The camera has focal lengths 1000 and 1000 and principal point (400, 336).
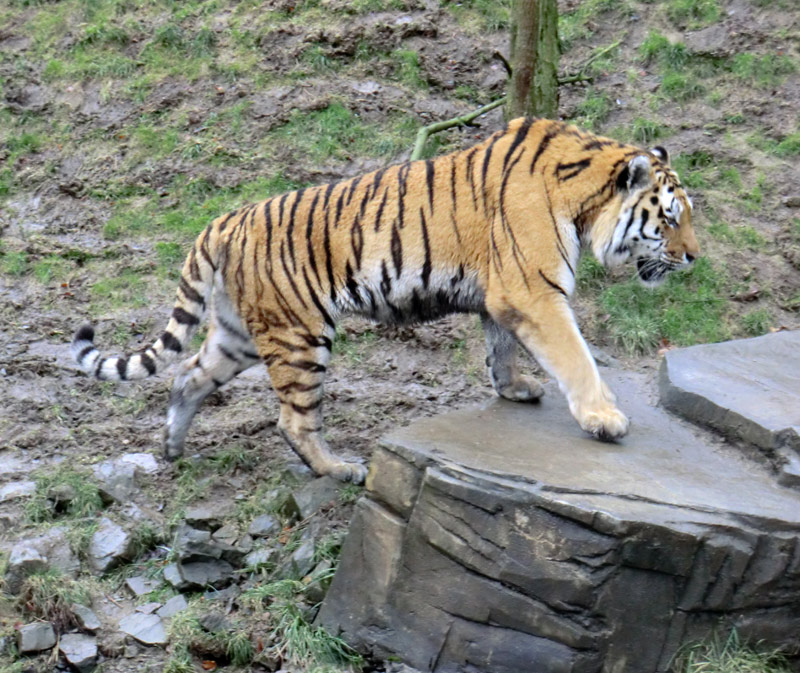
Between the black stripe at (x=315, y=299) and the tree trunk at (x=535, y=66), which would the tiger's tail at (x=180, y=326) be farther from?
the tree trunk at (x=535, y=66)

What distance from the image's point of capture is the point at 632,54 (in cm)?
→ 929

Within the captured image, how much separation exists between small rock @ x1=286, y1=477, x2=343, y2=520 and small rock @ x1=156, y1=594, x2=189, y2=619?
30.3 inches

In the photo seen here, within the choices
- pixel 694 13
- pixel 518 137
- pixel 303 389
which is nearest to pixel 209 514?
pixel 303 389

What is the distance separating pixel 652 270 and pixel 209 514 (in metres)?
2.80

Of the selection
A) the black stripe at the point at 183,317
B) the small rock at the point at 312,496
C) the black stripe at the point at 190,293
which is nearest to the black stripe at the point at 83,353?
the black stripe at the point at 183,317

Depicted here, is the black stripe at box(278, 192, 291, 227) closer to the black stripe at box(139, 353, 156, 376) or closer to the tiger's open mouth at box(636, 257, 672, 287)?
the black stripe at box(139, 353, 156, 376)

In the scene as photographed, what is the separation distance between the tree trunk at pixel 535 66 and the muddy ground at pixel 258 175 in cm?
128

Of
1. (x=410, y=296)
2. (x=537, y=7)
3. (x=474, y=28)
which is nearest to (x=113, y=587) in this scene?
(x=410, y=296)

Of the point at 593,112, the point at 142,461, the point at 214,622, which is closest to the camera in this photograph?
the point at 214,622

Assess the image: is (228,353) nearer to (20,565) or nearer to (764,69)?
(20,565)

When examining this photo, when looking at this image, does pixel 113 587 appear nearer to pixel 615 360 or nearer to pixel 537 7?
pixel 615 360

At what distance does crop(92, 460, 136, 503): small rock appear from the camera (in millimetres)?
5801

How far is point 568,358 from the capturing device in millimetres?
4766

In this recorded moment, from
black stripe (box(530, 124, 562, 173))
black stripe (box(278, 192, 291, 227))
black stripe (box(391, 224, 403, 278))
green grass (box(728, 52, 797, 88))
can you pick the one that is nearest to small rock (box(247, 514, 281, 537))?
black stripe (box(391, 224, 403, 278))
